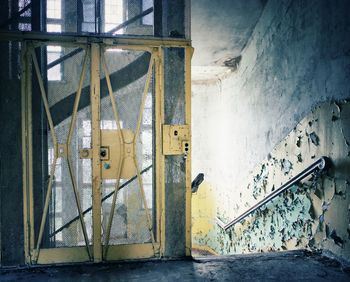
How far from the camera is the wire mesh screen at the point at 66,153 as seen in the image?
355 cm

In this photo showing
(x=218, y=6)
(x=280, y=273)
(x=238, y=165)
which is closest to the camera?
(x=280, y=273)

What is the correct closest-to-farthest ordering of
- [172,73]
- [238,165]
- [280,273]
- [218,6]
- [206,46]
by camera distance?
[280,273] → [172,73] → [218,6] → [206,46] → [238,165]

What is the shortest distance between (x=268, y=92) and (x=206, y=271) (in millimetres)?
3319

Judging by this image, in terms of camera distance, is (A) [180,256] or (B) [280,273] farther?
(A) [180,256]

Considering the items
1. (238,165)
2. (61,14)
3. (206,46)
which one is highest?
(206,46)

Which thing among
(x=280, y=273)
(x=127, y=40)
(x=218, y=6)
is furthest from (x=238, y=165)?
(x=127, y=40)

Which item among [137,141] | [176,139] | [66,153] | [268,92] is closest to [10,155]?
[66,153]

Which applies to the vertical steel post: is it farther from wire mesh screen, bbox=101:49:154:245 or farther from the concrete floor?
the concrete floor

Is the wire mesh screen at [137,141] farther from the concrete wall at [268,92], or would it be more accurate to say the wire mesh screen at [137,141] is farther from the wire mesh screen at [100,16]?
the concrete wall at [268,92]

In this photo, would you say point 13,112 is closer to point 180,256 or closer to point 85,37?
point 85,37

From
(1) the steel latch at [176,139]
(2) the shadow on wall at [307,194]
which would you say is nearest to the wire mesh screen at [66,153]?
(1) the steel latch at [176,139]

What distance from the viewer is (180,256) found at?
3.69 meters

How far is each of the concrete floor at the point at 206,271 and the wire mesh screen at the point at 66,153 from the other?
0.40 metres

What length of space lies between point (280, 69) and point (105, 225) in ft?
11.7
